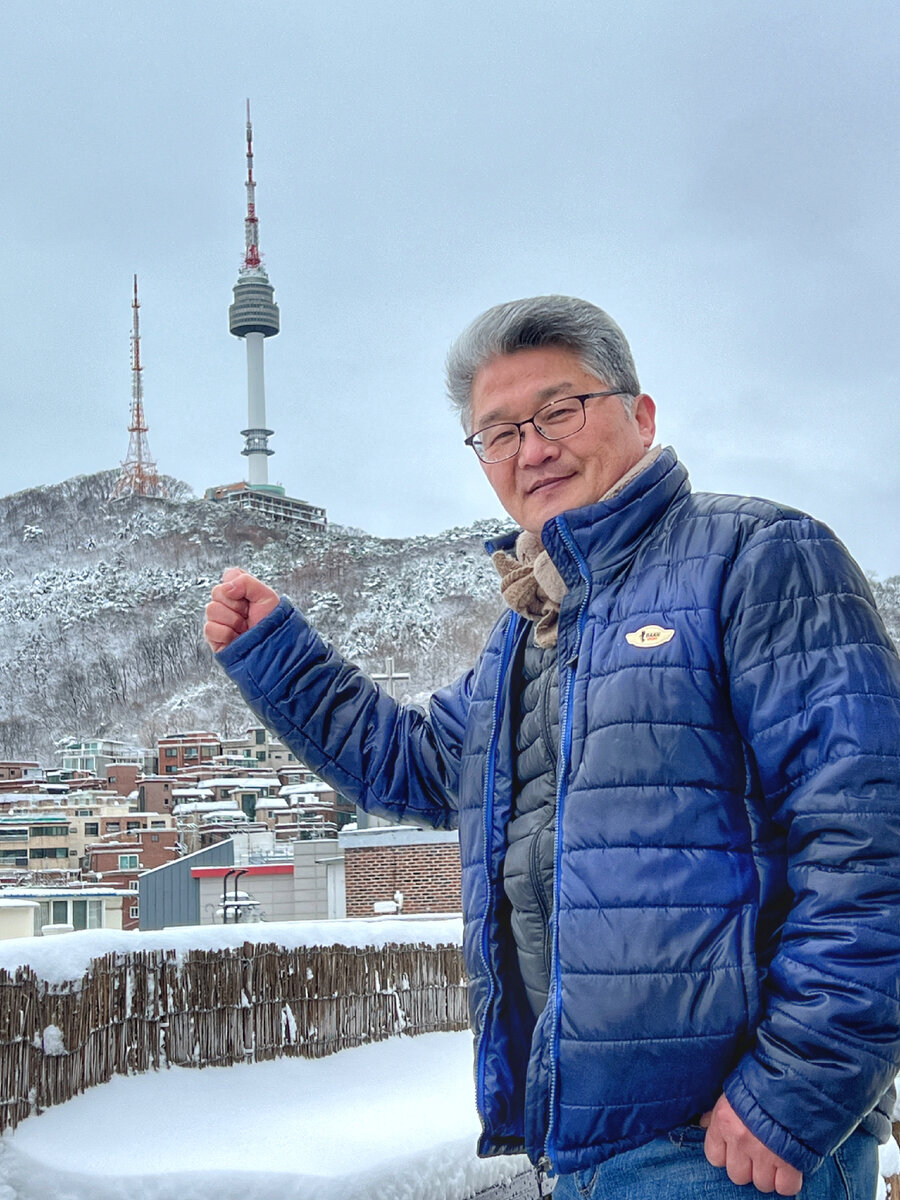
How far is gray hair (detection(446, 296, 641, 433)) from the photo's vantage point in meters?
1.40

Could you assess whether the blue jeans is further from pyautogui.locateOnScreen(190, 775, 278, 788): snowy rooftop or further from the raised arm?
pyautogui.locateOnScreen(190, 775, 278, 788): snowy rooftop

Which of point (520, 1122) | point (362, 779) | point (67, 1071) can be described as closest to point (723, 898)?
point (520, 1122)

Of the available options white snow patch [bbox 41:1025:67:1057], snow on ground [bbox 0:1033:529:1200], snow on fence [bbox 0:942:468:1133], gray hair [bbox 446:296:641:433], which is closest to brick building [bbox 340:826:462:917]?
snow on fence [bbox 0:942:468:1133]

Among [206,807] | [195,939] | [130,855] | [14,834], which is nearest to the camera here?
[195,939]

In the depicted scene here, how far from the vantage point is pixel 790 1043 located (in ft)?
3.35

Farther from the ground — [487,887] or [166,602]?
[166,602]

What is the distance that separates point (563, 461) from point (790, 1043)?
0.68m

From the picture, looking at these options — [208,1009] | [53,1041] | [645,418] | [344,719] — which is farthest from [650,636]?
[208,1009]

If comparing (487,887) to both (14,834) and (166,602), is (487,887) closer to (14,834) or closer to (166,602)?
(14,834)

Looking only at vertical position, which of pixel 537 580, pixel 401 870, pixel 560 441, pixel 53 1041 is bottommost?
pixel 401 870

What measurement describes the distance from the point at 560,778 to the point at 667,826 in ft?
0.45

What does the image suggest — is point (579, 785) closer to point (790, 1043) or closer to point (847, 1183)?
point (790, 1043)

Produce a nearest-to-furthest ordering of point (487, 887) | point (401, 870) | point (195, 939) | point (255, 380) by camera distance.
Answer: point (487, 887)
point (195, 939)
point (401, 870)
point (255, 380)

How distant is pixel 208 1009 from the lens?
4453 mm
